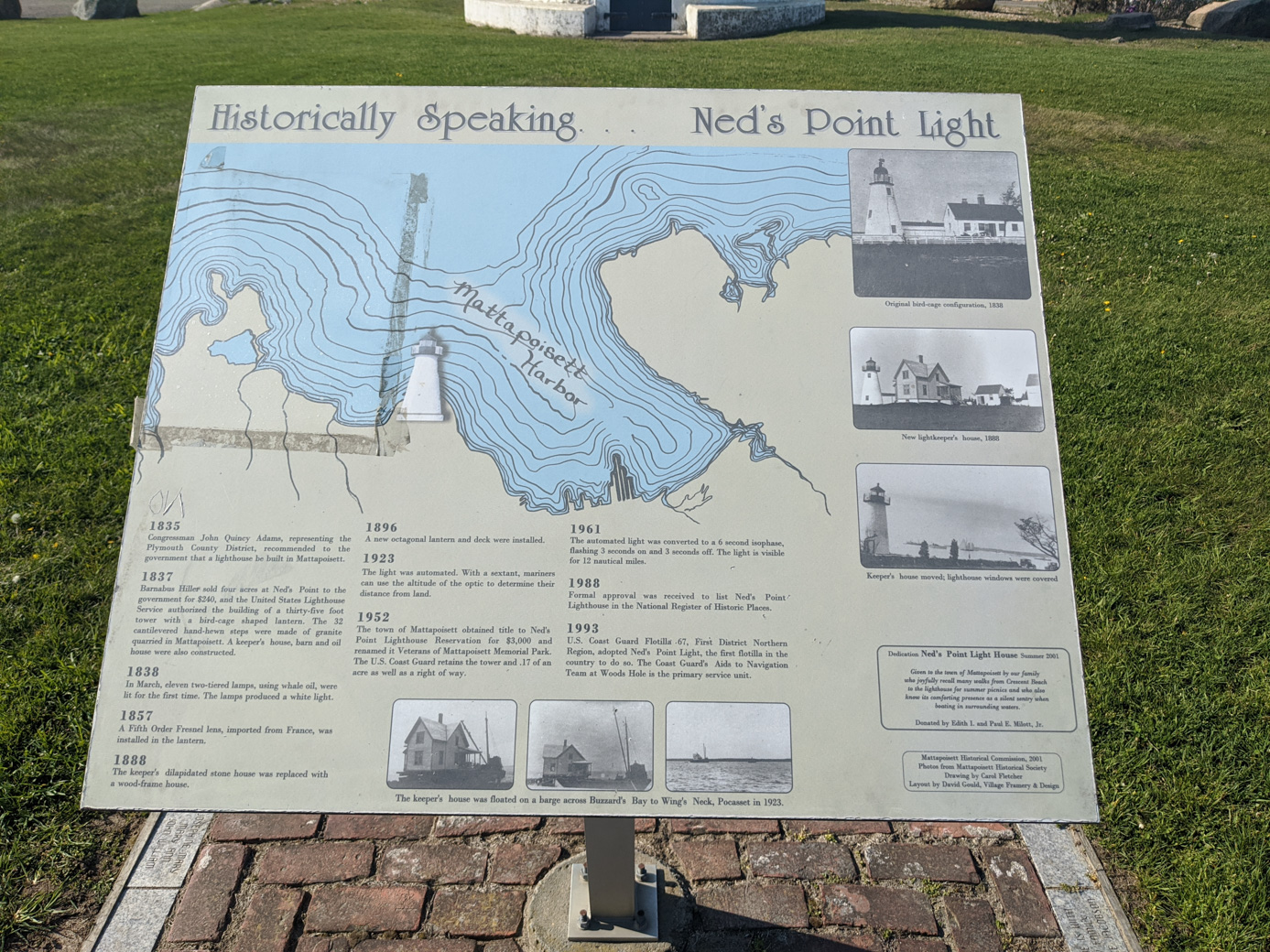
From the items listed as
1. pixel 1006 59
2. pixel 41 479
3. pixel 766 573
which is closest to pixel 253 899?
pixel 766 573

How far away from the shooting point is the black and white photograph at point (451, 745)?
2.04 meters

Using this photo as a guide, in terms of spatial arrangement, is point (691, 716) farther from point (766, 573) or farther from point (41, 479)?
point (41, 479)

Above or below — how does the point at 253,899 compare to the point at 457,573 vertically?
below

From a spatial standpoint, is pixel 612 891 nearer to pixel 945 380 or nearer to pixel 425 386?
pixel 425 386

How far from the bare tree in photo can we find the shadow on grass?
14.6 m

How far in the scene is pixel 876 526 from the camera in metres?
2.16

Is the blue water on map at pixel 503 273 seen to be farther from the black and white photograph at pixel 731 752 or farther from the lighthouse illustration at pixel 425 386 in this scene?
the black and white photograph at pixel 731 752

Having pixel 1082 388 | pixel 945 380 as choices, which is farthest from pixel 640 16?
pixel 945 380

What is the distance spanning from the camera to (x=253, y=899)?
9.68ft

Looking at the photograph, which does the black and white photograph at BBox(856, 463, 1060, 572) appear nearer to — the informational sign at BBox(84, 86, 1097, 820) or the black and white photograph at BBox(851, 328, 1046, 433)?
the informational sign at BBox(84, 86, 1097, 820)

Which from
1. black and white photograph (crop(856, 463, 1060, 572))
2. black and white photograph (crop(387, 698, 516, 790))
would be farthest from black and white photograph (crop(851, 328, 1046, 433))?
black and white photograph (crop(387, 698, 516, 790))

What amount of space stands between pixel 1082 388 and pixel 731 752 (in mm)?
4210

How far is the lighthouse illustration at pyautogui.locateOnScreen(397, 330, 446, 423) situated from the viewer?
2199 millimetres

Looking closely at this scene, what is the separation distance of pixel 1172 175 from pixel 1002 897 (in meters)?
7.64
